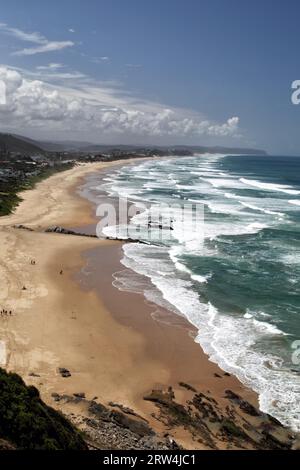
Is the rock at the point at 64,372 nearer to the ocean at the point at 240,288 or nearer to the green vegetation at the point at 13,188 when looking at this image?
the ocean at the point at 240,288

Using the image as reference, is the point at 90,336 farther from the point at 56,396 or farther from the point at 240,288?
the point at 240,288

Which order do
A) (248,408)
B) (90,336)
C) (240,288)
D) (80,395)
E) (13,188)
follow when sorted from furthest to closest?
1. (13,188)
2. (240,288)
3. (90,336)
4. (248,408)
5. (80,395)

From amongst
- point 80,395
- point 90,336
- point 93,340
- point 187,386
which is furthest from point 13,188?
point 80,395

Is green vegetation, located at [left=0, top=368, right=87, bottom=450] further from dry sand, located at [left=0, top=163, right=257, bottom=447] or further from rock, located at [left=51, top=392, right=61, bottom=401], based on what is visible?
dry sand, located at [left=0, top=163, right=257, bottom=447]

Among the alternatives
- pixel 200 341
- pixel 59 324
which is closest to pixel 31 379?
pixel 59 324

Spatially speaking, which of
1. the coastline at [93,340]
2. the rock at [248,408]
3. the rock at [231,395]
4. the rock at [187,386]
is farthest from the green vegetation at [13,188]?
the rock at [248,408]
